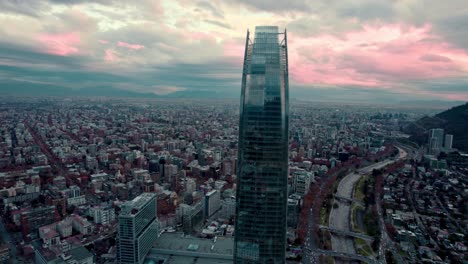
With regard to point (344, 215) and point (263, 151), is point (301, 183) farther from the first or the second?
point (263, 151)

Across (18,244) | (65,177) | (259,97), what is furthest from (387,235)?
(65,177)

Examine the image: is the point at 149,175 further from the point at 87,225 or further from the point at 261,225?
the point at 261,225

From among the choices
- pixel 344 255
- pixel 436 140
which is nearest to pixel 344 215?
pixel 344 255

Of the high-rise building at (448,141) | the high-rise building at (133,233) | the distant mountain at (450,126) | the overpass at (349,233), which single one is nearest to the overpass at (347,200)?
the overpass at (349,233)

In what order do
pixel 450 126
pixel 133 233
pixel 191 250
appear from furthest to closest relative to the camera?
pixel 450 126
pixel 191 250
pixel 133 233

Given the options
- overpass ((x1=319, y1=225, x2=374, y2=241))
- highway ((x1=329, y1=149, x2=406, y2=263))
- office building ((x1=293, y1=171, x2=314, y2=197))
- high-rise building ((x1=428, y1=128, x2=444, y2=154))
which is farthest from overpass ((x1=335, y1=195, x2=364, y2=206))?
high-rise building ((x1=428, y1=128, x2=444, y2=154))
